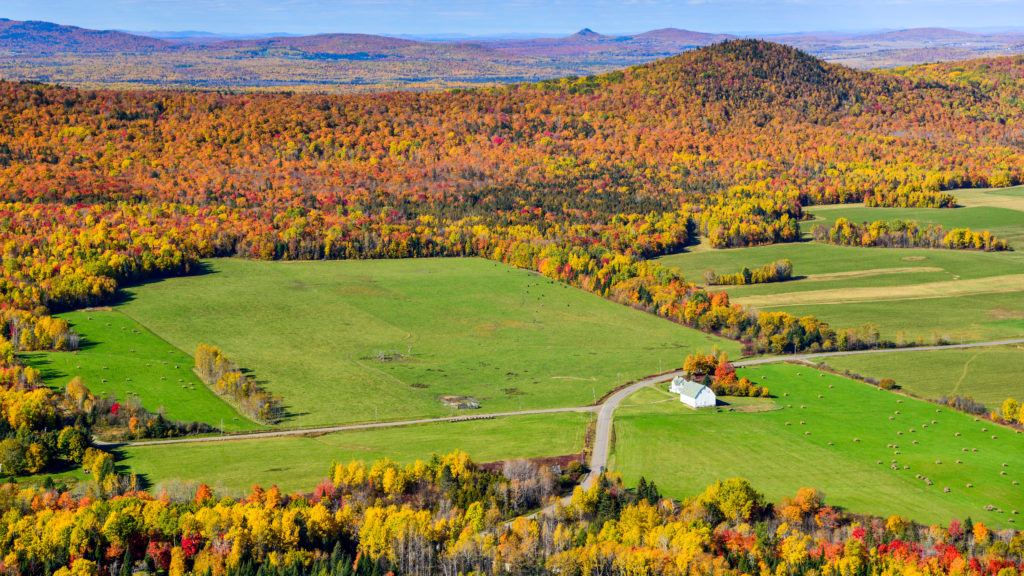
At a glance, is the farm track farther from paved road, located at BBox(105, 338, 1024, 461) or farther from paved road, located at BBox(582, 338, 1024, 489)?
paved road, located at BBox(105, 338, 1024, 461)

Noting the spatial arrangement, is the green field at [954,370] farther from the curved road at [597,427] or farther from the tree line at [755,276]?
the tree line at [755,276]

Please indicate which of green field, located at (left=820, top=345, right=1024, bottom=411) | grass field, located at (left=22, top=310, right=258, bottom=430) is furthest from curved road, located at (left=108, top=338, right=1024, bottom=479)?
green field, located at (left=820, top=345, right=1024, bottom=411)

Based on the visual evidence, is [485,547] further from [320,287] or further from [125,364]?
[320,287]

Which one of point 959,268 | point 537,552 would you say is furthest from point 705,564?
point 959,268

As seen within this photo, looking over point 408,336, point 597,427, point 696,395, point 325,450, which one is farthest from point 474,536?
point 408,336

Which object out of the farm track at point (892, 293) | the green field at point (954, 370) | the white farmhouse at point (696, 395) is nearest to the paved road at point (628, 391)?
the green field at point (954, 370)

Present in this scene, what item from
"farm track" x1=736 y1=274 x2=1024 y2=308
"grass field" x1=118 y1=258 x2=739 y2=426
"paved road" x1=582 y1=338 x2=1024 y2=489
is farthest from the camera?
"farm track" x1=736 y1=274 x2=1024 y2=308
